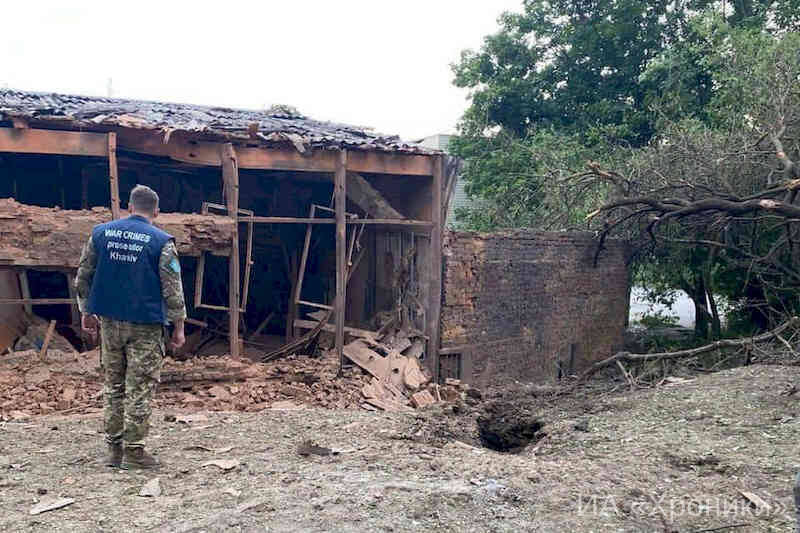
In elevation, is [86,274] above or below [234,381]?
above

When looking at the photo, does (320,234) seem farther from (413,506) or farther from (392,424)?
(413,506)

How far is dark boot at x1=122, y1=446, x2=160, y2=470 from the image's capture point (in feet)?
14.4

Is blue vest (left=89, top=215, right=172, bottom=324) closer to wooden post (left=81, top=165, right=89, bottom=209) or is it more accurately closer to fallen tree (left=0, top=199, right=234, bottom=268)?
fallen tree (left=0, top=199, right=234, bottom=268)

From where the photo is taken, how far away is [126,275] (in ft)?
14.3

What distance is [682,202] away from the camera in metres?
9.52

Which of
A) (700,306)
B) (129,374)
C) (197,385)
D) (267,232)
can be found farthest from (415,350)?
(700,306)

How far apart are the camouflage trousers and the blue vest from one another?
0.10 metres

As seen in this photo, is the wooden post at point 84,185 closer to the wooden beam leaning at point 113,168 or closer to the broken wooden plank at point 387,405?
the wooden beam leaning at point 113,168

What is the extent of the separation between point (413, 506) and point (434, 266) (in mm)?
5069

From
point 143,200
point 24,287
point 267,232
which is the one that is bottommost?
Answer: point 24,287

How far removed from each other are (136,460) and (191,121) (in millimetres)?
4638

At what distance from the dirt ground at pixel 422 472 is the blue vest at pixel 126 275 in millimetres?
1111

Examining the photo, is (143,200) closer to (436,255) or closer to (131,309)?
(131,309)

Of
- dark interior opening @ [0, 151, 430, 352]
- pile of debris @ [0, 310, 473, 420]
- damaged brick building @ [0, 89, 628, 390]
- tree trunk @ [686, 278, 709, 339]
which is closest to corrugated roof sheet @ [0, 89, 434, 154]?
damaged brick building @ [0, 89, 628, 390]
